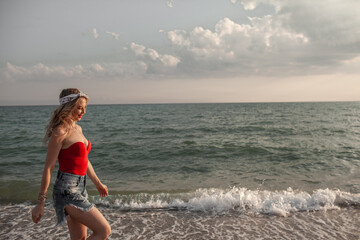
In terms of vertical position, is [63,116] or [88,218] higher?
[63,116]

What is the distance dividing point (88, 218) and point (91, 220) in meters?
0.04

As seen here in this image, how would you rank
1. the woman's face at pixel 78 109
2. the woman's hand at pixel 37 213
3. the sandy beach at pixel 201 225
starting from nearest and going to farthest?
the woman's hand at pixel 37 213 → the woman's face at pixel 78 109 → the sandy beach at pixel 201 225

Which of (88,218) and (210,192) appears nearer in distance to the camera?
(88,218)

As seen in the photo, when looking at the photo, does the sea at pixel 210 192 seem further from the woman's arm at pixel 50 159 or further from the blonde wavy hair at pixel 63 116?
the blonde wavy hair at pixel 63 116

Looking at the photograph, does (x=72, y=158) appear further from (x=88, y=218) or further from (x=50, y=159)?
(x=88, y=218)

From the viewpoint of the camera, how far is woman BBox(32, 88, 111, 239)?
8.30ft

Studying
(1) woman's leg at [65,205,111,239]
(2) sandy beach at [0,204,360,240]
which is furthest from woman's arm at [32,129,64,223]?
(2) sandy beach at [0,204,360,240]

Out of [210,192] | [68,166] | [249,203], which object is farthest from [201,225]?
[68,166]

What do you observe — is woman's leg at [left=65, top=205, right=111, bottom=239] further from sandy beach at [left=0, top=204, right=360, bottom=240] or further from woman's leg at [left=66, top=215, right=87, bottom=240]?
sandy beach at [left=0, top=204, right=360, bottom=240]

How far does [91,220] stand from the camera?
8.85 feet

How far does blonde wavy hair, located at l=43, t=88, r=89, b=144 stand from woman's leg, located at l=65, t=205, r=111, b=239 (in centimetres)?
82

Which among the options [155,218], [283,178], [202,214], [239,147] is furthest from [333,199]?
[239,147]

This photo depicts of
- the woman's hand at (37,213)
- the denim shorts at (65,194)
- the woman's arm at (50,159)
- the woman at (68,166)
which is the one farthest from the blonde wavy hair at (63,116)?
the woman's hand at (37,213)

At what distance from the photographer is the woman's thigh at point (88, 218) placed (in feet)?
8.77
